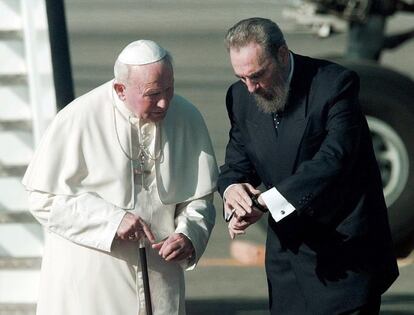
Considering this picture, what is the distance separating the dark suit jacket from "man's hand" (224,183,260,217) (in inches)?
4.2

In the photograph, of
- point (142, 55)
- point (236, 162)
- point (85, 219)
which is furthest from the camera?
point (236, 162)

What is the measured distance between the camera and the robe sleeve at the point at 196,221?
471cm

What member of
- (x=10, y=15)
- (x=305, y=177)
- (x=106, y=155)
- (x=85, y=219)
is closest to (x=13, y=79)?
(x=10, y=15)

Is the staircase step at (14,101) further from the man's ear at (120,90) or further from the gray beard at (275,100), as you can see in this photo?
the gray beard at (275,100)

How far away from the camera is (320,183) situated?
4.54 metres

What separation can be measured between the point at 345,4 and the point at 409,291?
2.20 meters

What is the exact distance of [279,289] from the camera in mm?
4934

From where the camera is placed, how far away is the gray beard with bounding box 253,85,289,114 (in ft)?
15.0

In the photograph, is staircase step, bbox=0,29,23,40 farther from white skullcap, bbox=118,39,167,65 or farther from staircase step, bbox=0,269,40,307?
white skullcap, bbox=118,39,167,65

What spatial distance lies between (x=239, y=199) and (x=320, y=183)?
270mm

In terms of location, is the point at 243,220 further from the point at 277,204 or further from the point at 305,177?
the point at 305,177

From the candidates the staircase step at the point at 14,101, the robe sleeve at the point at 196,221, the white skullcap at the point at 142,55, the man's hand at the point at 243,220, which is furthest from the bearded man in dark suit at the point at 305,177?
the staircase step at the point at 14,101

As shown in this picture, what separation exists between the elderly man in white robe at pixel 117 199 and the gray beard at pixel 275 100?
28 centimetres

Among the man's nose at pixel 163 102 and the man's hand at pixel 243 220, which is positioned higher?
the man's nose at pixel 163 102
